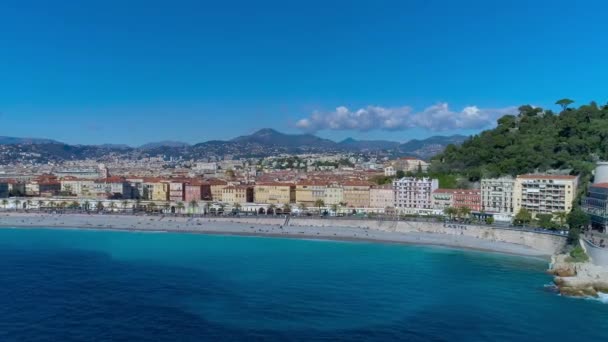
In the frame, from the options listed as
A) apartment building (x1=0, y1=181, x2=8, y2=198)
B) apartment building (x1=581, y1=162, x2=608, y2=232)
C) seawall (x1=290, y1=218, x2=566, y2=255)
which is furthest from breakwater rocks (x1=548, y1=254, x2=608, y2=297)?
apartment building (x1=0, y1=181, x2=8, y2=198)

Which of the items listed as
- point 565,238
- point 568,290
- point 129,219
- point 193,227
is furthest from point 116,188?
point 568,290

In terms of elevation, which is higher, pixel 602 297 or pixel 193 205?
pixel 193 205

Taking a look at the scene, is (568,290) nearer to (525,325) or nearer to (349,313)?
(525,325)

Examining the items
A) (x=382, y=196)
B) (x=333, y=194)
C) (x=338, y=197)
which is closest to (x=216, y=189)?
(x=333, y=194)

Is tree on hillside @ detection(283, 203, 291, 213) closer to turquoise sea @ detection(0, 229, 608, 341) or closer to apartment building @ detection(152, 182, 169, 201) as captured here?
apartment building @ detection(152, 182, 169, 201)

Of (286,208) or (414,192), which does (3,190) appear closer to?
(286,208)

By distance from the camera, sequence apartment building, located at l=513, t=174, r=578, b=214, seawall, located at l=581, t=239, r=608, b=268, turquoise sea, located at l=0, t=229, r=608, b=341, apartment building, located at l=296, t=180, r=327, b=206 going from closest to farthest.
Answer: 1. turquoise sea, located at l=0, t=229, r=608, b=341
2. seawall, located at l=581, t=239, r=608, b=268
3. apartment building, located at l=513, t=174, r=578, b=214
4. apartment building, located at l=296, t=180, r=327, b=206
